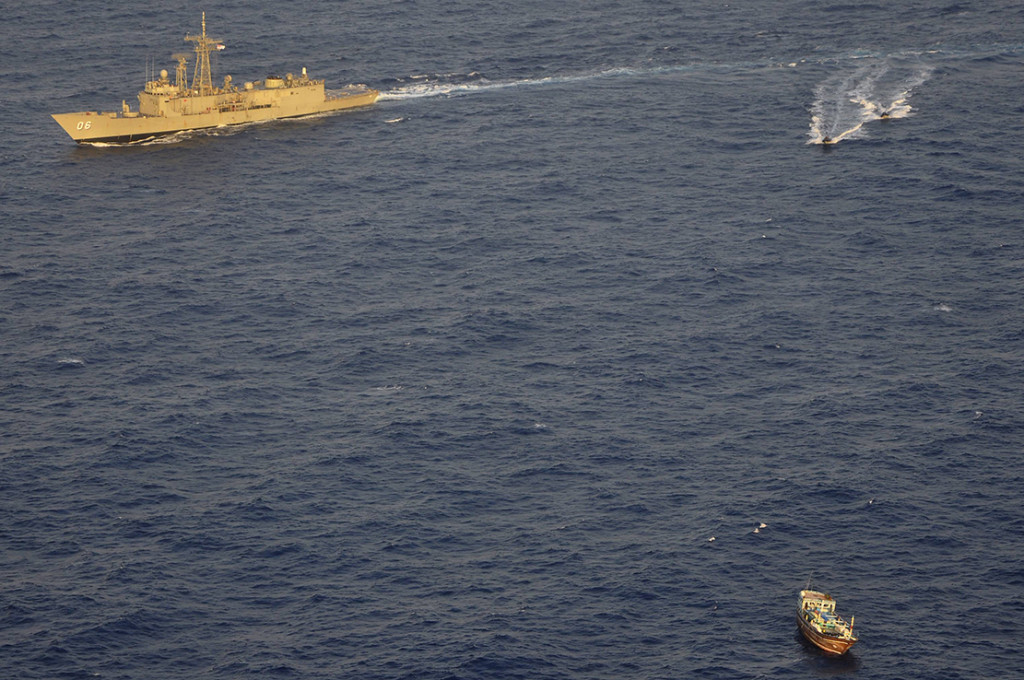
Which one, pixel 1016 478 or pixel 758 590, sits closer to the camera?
pixel 758 590

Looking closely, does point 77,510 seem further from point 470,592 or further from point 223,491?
point 470,592

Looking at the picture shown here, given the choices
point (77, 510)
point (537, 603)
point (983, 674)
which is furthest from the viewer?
point (77, 510)

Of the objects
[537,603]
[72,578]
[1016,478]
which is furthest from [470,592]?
[1016,478]

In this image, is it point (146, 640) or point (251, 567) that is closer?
point (146, 640)

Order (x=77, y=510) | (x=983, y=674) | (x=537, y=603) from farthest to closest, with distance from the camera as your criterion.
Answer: (x=77, y=510) < (x=537, y=603) < (x=983, y=674)

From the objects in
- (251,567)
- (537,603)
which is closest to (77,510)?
(251,567)

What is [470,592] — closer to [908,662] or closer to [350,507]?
[350,507]

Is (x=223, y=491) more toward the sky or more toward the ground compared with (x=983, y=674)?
more toward the sky
